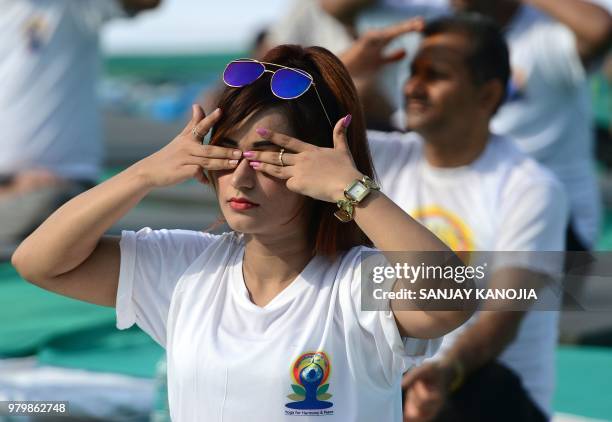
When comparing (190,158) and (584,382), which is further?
(584,382)

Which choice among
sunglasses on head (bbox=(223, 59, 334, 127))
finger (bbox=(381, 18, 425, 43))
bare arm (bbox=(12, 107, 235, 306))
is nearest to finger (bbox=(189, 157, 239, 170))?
bare arm (bbox=(12, 107, 235, 306))

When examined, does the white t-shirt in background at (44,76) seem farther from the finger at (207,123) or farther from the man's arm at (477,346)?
the finger at (207,123)

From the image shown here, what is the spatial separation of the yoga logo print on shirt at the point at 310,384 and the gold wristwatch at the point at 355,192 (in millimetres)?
228

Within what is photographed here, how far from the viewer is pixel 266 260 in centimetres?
191

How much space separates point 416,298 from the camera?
1.76 metres

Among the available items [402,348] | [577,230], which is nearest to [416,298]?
[402,348]

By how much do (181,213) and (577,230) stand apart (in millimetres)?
3665

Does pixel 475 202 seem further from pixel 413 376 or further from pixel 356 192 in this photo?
pixel 356 192

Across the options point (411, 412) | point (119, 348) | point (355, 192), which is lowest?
point (119, 348)

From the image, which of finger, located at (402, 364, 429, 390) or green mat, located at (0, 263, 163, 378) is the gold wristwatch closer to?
finger, located at (402, 364, 429, 390)

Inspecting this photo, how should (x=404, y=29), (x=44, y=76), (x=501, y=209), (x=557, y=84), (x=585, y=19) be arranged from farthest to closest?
(x=44, y=76)
(x=557, y=84)
(x=585, y=19)
(x=404, y=29)
(x=501, y=209)

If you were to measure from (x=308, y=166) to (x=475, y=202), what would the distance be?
4.26ft

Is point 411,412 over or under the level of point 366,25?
under

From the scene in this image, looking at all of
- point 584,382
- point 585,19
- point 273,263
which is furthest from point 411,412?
point 585,19
